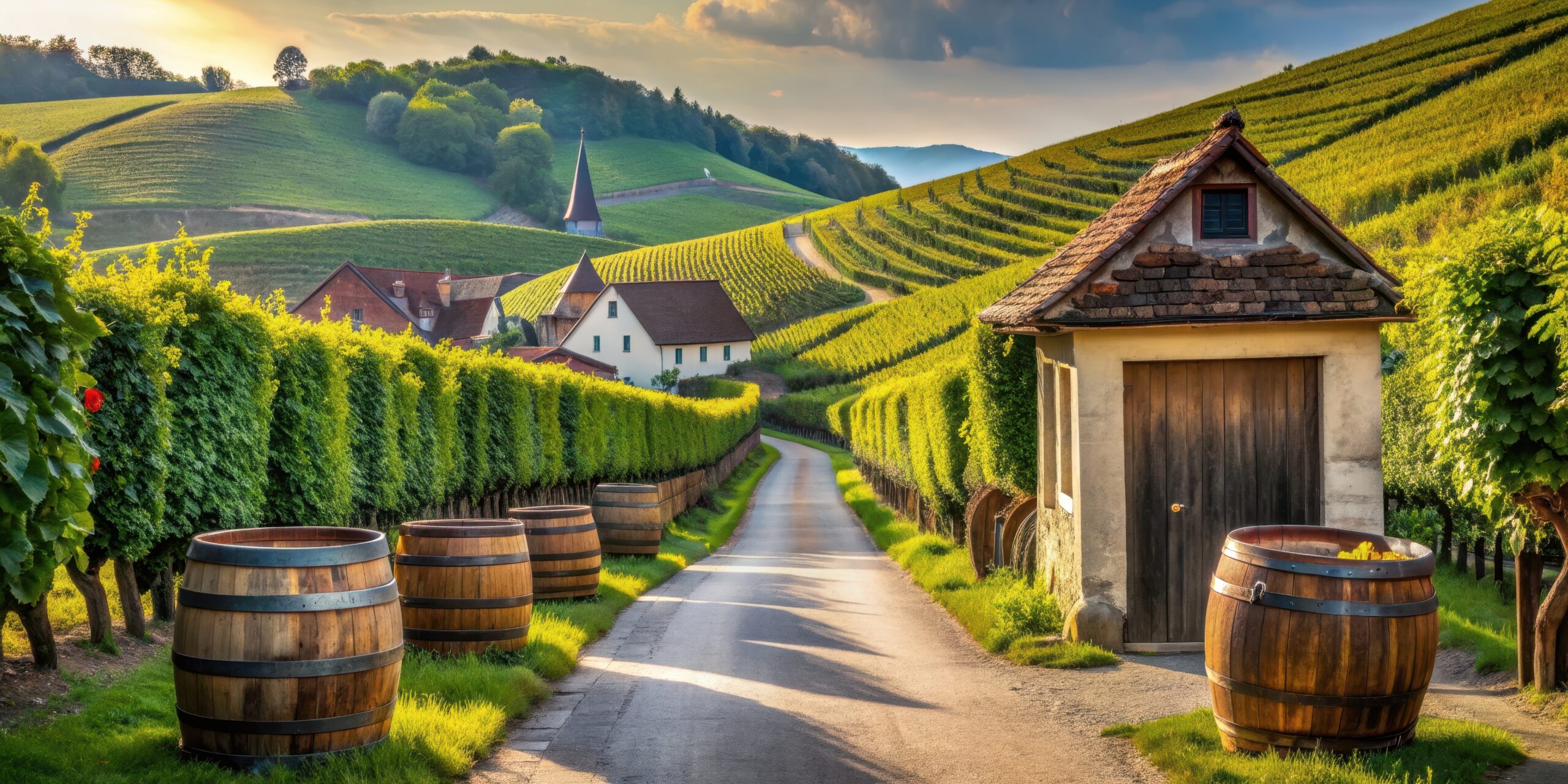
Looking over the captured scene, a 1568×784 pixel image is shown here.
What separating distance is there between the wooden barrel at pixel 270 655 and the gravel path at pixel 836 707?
1.06 m

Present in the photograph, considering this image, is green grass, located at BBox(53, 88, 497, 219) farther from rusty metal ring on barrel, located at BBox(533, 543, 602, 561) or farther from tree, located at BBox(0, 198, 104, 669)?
tree, located at BBox(0, 198, 104, 669)

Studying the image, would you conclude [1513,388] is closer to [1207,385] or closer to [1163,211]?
[1207,385]

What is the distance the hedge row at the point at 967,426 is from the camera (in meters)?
14.3

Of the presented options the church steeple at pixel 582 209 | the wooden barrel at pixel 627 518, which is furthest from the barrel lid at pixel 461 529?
the church steeple at pixel 582 209

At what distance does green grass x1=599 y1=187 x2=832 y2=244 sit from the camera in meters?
151

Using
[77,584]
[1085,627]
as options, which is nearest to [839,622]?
[1085,627]

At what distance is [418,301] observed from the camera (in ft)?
296

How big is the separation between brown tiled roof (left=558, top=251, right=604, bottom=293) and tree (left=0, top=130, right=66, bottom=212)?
48.8m

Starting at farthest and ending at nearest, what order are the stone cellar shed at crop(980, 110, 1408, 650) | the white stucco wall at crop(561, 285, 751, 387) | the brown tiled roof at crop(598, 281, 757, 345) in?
the brown tiled roof at crop(598, 281, 757, 345), the white stucco wall at crop(561, 285, 751, 387), the stone cellar shed at crop(980, 110, 1408, 650)

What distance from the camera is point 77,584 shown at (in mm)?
7047

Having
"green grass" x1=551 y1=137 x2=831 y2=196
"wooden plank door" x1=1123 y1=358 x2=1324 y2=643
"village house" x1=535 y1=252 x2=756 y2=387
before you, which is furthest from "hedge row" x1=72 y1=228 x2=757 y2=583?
"green grass" x1=551 y1=137 x2=831 y2=196

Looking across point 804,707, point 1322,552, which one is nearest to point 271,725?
point 804,707

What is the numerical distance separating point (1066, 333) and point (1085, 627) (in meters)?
2.81

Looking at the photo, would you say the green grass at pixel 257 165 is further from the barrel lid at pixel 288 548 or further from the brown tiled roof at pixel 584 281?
the barrel lid at pixel 288 548
